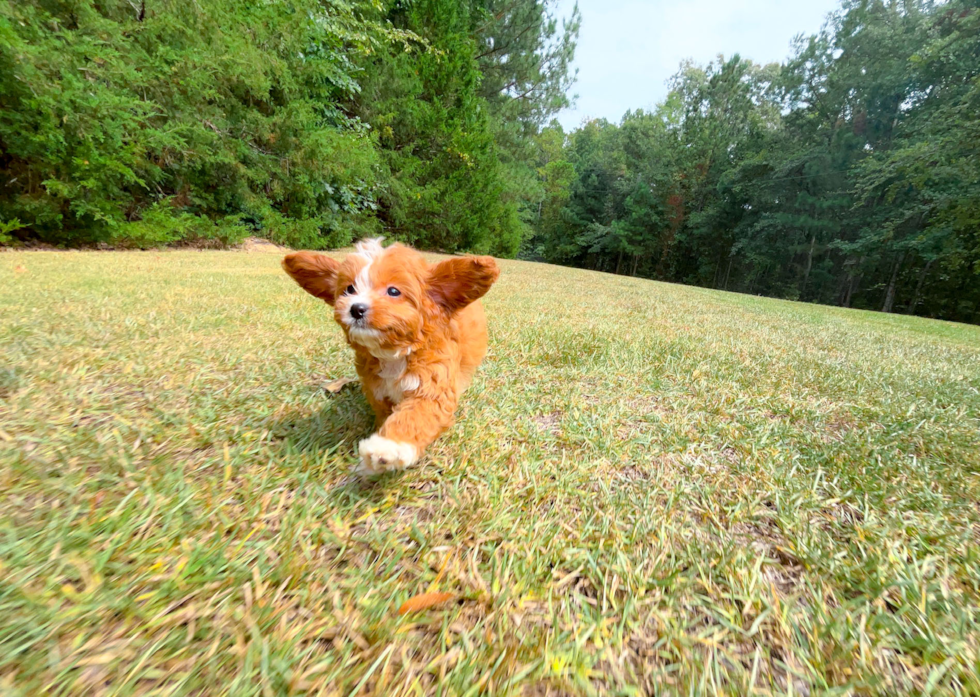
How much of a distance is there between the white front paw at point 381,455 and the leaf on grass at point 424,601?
37 cm

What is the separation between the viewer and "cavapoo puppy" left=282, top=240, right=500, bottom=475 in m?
1.29

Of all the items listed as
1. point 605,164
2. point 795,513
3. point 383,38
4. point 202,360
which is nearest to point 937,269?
point 605,164

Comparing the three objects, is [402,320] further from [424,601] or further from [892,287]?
[892,287]

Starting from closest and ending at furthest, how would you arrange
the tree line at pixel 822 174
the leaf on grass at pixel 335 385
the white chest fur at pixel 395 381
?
the white chest fur at pixel 395 381 < the leaf on grass at pixel 335 385 < the tree line at pixel 822 174

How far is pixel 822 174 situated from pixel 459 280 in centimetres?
2714

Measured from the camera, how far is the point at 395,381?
145cm

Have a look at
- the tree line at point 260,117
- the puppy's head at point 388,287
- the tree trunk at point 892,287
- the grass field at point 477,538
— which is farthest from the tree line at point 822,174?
the puppy's head at point 388,287

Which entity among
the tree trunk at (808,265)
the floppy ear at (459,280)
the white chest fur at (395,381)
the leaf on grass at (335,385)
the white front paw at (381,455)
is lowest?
the leaf on grass at (335,385)

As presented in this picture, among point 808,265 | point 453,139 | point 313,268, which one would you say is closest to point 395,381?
point 313,268

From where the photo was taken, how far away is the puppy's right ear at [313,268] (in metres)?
1.52

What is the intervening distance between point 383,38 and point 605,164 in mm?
25746

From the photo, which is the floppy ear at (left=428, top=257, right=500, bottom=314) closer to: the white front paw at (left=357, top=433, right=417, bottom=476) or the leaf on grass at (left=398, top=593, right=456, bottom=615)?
the white front paw at (left=357, top=433, right=417, bottom=476)

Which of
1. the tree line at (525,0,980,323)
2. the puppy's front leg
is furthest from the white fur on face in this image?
the tree line at (525,0,980,323)

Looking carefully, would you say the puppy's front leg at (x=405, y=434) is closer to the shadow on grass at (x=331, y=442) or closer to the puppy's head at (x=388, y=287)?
the shadow on grass at (x=331, y=442)
